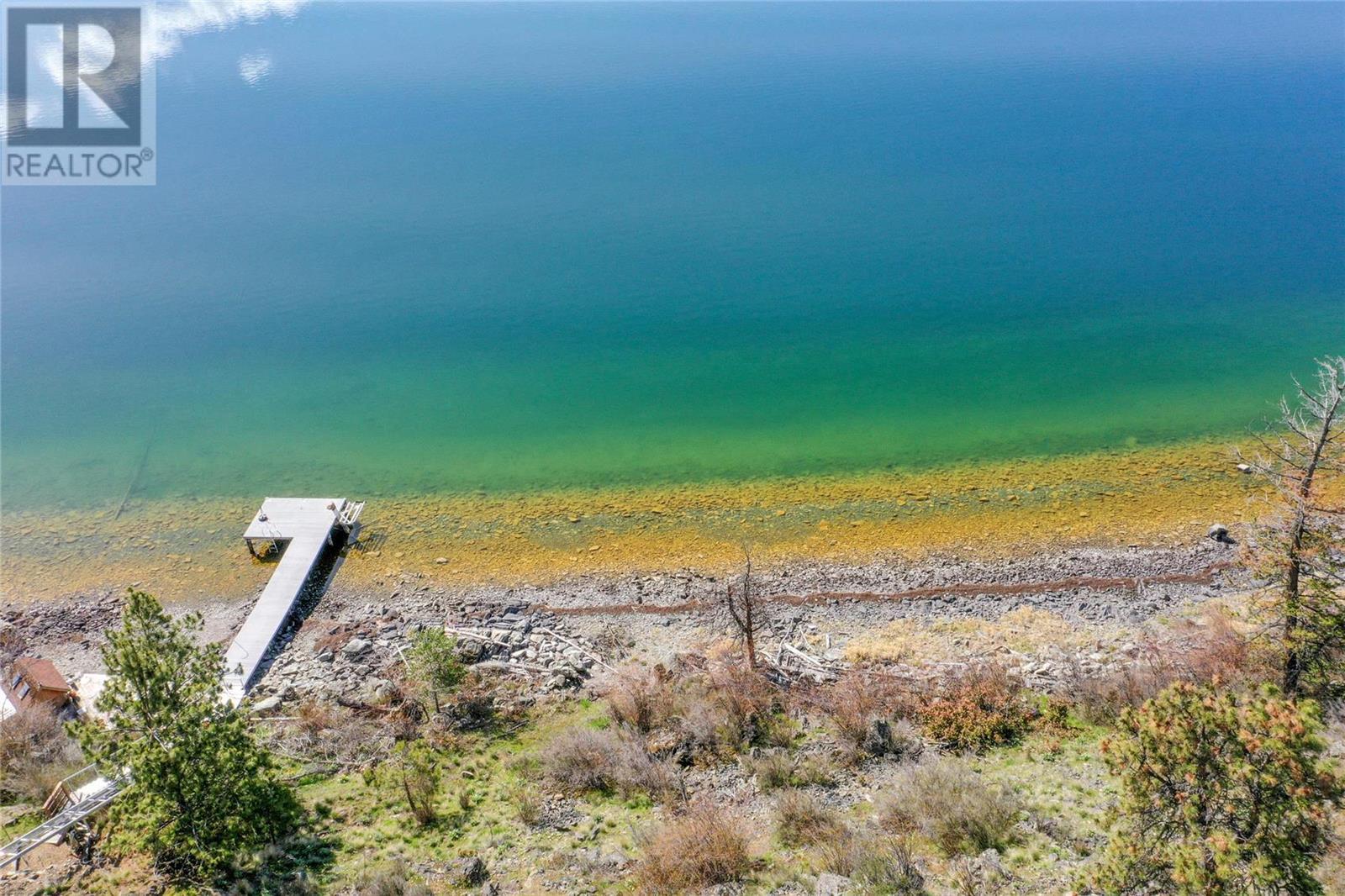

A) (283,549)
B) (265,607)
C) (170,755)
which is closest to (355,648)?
(265,607)

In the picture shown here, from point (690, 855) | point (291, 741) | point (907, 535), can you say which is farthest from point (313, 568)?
point (907, 535)

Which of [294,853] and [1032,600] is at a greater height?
[1032,600]

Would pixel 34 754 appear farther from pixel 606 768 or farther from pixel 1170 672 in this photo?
pixel 1170 672

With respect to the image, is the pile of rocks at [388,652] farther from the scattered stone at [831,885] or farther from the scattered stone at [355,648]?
the scattered stone at [831,885]

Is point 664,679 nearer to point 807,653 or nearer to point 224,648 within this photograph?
point 807,653

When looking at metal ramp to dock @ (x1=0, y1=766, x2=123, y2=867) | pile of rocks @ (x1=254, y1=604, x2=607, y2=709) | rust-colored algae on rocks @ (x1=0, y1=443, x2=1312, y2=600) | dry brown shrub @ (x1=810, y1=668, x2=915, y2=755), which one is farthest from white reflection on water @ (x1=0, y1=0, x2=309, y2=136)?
dry brown shrub @ (x1=810, y1=668, x2=915, y2=755)

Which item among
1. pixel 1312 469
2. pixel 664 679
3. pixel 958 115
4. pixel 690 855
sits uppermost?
pixel 958 115
